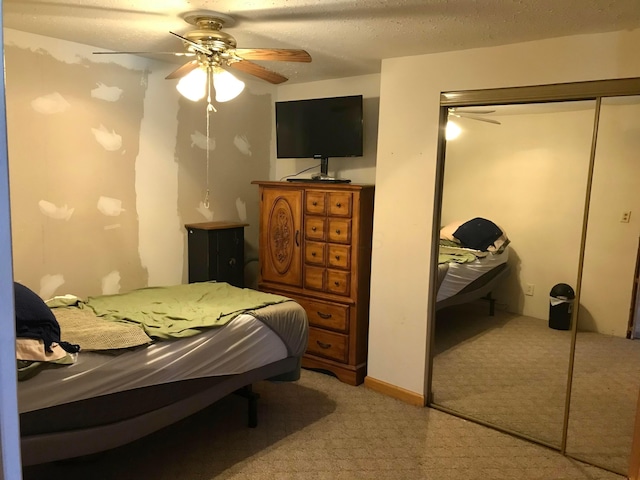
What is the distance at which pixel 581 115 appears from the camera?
8.80 feet

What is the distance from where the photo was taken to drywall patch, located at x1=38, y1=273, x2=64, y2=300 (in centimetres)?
305

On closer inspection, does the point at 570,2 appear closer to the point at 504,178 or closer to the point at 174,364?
the point at 504,178

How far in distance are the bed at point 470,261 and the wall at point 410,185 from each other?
18 centimetres

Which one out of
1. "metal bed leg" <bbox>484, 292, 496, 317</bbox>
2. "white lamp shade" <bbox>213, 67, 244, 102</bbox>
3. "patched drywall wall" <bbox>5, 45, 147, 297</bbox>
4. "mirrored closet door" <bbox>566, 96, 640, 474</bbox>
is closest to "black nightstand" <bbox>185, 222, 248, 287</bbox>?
"patched drywall wall" <bbox>5, 45, 147, 297</bbox>

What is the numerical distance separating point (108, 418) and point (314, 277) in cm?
187

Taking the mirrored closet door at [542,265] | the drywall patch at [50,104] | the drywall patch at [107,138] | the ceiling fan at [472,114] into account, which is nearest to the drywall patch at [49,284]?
the drywall patch at [107,138]

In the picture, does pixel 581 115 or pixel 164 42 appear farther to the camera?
pixel 164 42

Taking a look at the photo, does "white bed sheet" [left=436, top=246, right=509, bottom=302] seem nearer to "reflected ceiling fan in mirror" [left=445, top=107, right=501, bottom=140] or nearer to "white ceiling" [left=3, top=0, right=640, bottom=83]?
"reflected ceiling fan in mirror" [left=445, top=107, right=501, bottom=140]

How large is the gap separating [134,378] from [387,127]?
2.19m

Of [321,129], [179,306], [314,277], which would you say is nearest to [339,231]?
[314,277]

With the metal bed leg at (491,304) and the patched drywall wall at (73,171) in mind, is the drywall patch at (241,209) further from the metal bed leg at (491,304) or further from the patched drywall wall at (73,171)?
the metal bed leg at (491,304)

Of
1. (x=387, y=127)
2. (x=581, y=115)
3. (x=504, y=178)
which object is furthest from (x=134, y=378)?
(x=581, y=115)

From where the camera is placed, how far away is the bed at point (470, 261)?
10.5ft

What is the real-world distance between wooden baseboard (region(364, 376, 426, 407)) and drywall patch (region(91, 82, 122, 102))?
8.56 ft
